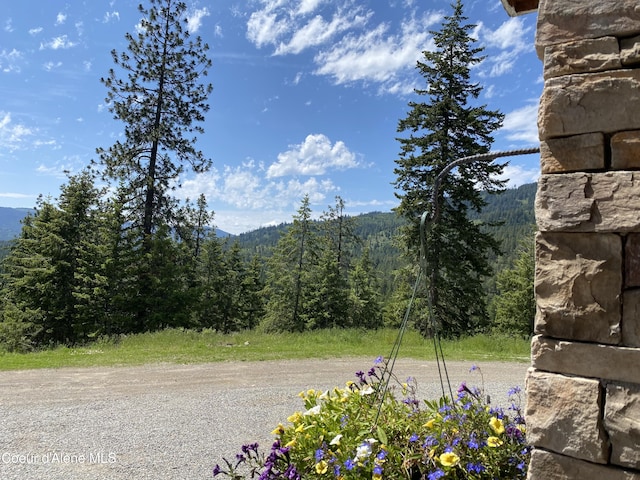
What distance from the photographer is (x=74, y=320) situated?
63.4 feet

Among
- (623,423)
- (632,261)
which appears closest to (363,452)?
(623,423)

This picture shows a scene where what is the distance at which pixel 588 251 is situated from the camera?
4.25 ft

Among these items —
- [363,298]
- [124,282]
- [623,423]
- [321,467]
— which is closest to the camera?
[623,423]

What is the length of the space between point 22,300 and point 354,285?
23285 mm

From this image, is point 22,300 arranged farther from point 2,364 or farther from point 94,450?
point 94,450

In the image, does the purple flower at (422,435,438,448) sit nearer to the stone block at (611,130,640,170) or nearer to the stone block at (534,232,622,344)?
the stone block at (534,232,622,344)

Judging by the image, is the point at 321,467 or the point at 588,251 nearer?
the point at 588,251

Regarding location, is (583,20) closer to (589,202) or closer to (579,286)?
(589,202)

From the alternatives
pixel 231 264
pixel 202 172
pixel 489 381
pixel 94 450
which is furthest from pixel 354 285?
pixel 94 450

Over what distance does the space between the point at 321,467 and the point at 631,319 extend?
170cm

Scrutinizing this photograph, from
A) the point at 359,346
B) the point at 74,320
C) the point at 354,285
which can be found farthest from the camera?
the point at 354,285

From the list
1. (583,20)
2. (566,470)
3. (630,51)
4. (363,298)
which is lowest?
(363,298)

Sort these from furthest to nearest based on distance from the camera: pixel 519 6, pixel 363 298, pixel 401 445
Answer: pixel 363 298 → pixel 401 445 → pixel 519 6

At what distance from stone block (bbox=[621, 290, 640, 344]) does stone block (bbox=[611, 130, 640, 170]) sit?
403 mm
